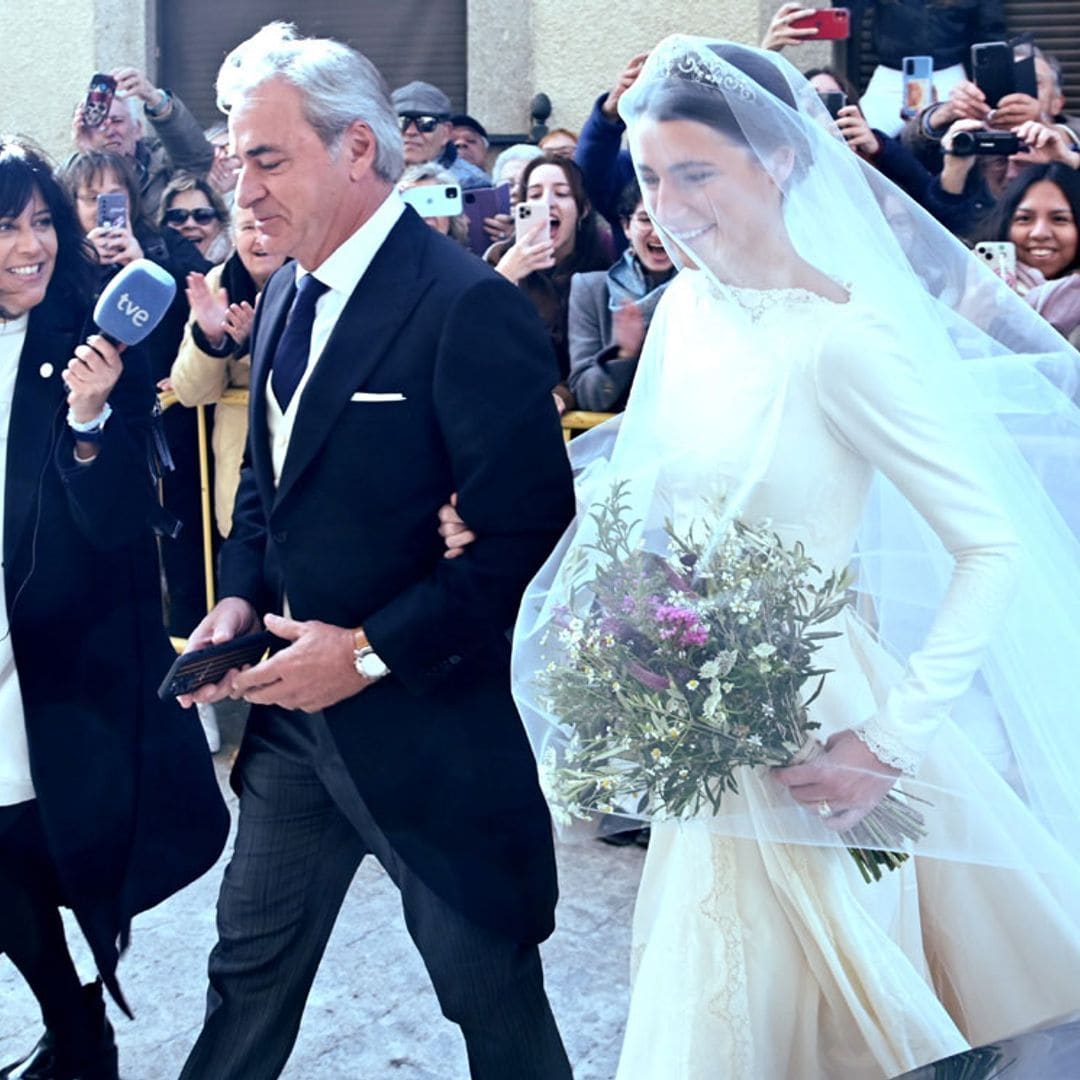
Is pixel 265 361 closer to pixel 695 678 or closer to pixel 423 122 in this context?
pixel 695 678

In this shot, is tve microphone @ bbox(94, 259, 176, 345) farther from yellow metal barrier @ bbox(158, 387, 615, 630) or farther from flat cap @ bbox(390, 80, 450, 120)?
flat cap @ bbox(390, 80, 450, 120)

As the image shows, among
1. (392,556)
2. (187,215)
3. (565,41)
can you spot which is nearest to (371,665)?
(392,556)

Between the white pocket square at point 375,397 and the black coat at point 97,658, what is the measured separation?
862 millimetres

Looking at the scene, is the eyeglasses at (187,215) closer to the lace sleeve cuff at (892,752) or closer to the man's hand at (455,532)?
the man's hand at (455,532)

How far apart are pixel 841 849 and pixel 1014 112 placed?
3939mm

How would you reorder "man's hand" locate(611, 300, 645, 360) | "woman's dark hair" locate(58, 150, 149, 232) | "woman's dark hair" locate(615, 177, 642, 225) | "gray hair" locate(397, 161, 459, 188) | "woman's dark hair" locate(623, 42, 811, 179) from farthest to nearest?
"woman's dark hair" locate(58, 150, 149, 232) → "gray hair" locate(397, 161, 459, 188) → "woman's dark hair" locate(615, 177, 642, 225) → "man's hand" locate(611, 300, 645, 360) → "woman's dark hair" locate(623, 42, 811, 179)

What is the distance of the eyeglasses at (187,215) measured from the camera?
22.3ft

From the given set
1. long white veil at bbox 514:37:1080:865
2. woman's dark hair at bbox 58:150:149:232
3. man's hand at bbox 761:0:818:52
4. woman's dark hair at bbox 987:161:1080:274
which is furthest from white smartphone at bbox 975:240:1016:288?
woman's dark hair at bbox 58:150:149:232

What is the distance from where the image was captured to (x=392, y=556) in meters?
2.79

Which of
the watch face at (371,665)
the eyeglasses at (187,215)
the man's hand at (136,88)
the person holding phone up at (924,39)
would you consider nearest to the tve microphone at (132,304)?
the watch face at (371,665)

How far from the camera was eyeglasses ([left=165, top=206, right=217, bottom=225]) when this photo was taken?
6793mm

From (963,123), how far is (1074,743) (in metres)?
3.72

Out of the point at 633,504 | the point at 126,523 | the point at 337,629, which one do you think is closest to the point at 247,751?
the point at 337,629

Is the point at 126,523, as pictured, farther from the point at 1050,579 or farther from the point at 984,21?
the point at 984,21
